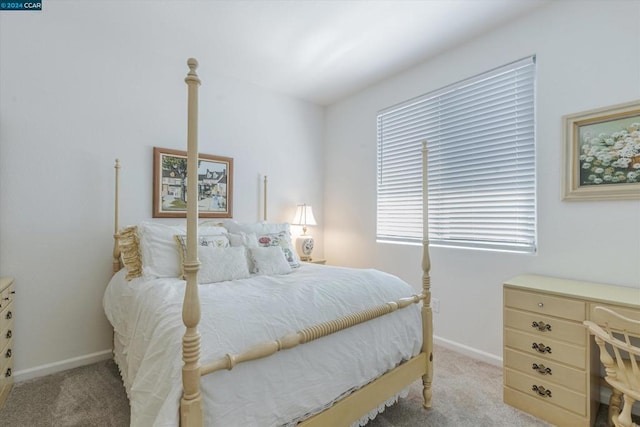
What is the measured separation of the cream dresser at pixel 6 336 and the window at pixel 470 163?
3040 millimetres

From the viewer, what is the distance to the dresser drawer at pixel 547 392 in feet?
5.41

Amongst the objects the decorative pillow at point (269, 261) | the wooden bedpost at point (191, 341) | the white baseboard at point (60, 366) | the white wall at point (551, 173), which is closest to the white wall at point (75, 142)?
the white baseboard at point (60, 366)

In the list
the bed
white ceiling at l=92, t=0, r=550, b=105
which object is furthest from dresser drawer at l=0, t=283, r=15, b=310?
white ceiling at l=92, t=0, r=550, b=105

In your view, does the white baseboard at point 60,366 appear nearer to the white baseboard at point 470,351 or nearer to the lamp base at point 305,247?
the lamp base at point 305,247

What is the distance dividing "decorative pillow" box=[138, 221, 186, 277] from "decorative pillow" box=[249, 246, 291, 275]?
0.52 metres

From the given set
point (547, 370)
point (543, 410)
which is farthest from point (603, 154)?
point (543, 410)

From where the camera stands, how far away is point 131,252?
2191mm

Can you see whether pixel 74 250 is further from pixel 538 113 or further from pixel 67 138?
pixel 538 113

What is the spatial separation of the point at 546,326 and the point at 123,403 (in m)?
2.57

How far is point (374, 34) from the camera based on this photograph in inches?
98.7

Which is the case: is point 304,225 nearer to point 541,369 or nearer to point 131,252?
point 131,252

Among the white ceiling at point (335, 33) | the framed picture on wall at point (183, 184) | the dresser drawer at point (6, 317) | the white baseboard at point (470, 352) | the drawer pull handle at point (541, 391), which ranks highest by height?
the white ceiling at point (335, 33)

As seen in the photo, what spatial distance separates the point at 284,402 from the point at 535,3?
115 inches

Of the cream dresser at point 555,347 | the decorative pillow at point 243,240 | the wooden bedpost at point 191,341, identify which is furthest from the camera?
the decorative pillow at point 243,240
